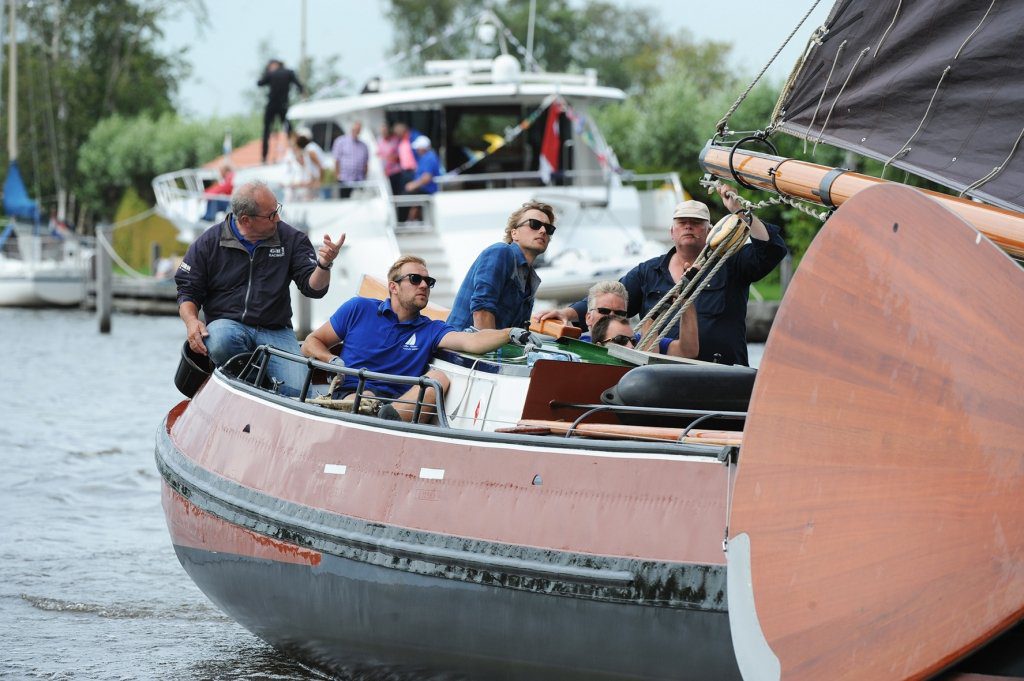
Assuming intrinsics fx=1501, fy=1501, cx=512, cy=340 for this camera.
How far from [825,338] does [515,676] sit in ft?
6.02

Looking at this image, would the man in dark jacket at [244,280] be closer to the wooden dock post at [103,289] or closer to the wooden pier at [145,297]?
the wooden dock post at [103,289]

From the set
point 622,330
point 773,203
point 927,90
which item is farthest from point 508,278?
point 927,90

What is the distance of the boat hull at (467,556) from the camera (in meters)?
4.98

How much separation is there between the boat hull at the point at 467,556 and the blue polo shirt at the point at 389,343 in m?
0.38

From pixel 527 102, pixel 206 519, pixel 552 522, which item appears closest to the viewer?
pixel 552 522

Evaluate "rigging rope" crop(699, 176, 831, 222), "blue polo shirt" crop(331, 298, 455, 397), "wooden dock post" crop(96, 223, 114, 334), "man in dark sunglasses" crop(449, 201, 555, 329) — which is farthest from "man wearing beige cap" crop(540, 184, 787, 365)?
"wooden dock post" crop(96, 223, 114, 334)

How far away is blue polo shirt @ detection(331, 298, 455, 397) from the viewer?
21.7 ft

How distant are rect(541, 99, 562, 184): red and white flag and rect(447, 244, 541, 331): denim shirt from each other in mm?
17040

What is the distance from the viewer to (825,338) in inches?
179

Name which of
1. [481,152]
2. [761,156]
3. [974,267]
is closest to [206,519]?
[761,156]

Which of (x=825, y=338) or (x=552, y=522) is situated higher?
(x=825, y=338)

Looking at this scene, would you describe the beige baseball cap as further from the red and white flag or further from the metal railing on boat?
the red and white flag

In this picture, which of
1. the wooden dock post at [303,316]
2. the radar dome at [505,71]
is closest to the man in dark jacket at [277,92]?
the wooden dock post at [303,316]

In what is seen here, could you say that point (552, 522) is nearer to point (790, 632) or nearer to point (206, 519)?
point (790, 632)
